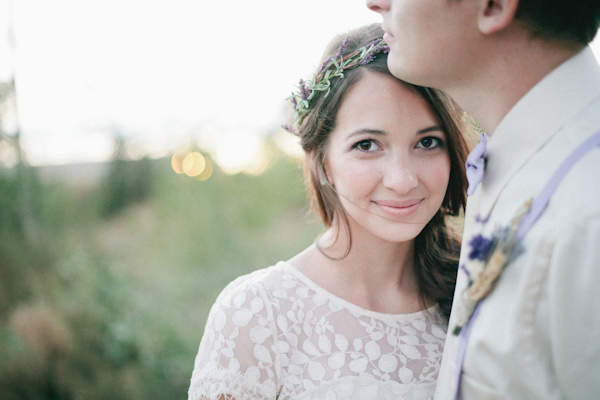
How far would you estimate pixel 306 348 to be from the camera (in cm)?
193

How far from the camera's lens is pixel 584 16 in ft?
3.84

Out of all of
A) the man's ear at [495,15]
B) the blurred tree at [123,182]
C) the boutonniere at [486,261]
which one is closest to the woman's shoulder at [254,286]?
the boutonniere at [486,261]

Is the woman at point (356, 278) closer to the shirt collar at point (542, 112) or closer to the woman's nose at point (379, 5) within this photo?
the woman's nose at point (379, 5)

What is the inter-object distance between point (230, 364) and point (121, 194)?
17.3 ft

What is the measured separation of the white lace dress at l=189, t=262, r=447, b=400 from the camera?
5.91 feet

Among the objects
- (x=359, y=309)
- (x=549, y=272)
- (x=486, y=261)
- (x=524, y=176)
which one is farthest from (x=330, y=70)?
(x=549, y=272)

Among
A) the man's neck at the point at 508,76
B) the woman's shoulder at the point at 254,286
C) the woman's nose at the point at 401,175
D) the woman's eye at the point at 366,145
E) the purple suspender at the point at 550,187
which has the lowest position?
the woman's shoulder at the point at 254,286

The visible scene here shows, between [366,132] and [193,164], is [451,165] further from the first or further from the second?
[193,164]

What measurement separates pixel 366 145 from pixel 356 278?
25.8 inches

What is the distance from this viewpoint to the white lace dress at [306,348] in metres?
1.80

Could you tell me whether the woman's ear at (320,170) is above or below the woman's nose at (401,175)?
below

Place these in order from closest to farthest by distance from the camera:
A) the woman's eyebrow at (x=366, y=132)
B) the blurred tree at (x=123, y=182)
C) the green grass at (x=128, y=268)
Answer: the woman's eyebrow at (x=366, y=132) → the green grass at (x=128, y=268) → the blurred tree at (x=123, y=182)

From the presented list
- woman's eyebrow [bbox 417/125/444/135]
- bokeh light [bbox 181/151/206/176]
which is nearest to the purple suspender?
woman's eyebrow [bbox 417/125/444/135]

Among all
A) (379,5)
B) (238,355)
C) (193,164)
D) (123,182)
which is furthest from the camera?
(193,164)
